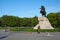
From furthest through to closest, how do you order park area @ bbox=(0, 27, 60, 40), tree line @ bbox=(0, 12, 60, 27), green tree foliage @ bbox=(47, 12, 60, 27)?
tree line @ bbox=(0, 12, 60, 27) → green tree foliage @ bbox=(47, 12, 60, 27) → park area @ bbox=(0, 27, 60, 40)

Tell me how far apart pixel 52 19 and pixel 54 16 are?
2734 millimetres

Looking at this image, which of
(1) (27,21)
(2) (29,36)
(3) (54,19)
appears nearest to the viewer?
(2) (29,36)

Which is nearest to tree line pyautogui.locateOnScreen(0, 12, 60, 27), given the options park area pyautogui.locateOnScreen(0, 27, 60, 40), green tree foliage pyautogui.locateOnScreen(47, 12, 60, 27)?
green tree foliage pyautogui.locateOnScreen(47, 12, 60, 27)

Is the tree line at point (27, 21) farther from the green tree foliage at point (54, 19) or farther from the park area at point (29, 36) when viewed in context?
the park area at point (29, 36)

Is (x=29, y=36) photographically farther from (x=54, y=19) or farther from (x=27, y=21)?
(x=27, y=21)

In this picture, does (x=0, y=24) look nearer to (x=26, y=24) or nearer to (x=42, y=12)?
(x=26, y=24)

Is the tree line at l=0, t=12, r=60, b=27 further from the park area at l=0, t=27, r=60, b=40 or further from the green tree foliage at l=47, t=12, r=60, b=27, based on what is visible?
the park area at l=0, t=27, r=60, b=40

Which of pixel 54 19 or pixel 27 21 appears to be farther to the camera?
pixel 27 21

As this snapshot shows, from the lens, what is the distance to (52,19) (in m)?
84.0

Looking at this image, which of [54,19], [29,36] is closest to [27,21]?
[54,19]

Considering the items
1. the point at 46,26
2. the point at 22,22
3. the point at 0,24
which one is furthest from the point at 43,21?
the point at 0,24

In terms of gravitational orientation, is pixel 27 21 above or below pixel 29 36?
above

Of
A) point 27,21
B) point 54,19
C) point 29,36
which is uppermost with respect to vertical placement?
point 54,19

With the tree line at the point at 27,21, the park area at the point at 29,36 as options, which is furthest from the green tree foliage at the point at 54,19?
the park area at the point at 29,36
